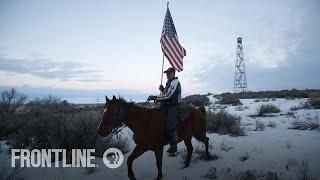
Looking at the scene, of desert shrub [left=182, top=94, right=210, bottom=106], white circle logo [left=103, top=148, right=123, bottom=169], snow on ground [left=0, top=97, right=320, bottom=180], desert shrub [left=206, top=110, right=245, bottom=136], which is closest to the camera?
snow on ground [left=0, top=97, right=320, bottom=180]

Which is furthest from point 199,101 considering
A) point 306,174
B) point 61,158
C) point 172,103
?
point 306,174

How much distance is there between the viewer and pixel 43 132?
32.3 feet

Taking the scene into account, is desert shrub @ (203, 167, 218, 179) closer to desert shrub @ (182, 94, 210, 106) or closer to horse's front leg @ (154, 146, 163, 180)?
horse's front leg @ (154, 146, 163, 180)

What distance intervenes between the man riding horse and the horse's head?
894mm

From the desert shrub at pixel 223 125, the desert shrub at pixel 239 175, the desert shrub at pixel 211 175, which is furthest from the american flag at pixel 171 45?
the desert shrub at pixel 211 175

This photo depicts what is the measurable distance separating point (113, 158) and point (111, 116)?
7.91 feet

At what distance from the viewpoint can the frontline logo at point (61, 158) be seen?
788 centimetres

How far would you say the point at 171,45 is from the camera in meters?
10.5

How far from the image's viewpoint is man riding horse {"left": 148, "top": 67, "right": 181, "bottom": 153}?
6.97m

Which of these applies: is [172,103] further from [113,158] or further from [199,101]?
[199,101]

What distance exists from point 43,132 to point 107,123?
4381 millimetres

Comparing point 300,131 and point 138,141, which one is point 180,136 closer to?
point 138,141

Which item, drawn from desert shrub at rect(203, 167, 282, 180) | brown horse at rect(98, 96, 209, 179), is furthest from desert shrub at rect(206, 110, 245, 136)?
brown horse at rect(98, 96, 209, 179)

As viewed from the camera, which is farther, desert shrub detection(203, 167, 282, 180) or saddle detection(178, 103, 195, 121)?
saddle detection(178, 103, 195, 121)
